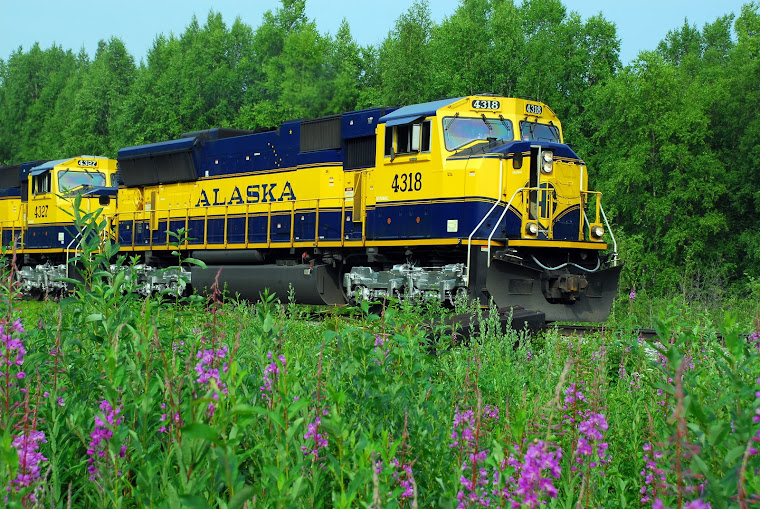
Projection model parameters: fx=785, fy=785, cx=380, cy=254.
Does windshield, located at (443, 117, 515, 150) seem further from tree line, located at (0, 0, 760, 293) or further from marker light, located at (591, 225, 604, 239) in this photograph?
tree line, located at (0, 0, 760, 293)

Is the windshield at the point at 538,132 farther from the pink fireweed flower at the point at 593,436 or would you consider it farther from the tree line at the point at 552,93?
the pink fireweed flower at the point at 593,436

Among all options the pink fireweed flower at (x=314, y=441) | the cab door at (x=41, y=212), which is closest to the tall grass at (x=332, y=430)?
the pink fireweed flower at (x=314, y=441)

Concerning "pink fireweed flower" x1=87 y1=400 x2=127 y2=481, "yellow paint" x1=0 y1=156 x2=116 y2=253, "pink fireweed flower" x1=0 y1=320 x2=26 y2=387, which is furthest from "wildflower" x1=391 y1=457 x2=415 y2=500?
"yellow paint" x1=0 y1=156 x2=116 y2=253

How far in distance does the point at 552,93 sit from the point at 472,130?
25815mm

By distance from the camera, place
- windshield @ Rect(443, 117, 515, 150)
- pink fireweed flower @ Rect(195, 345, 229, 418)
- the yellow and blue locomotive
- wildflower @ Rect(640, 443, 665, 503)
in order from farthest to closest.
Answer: the yellow and blue locomotive → windshield @ Rect(443, 117, 515, 150) → wildflower @ Rect(640, 443, 665, 503) → pink fireweed flower @ Rect(195, 345, 229, 418)

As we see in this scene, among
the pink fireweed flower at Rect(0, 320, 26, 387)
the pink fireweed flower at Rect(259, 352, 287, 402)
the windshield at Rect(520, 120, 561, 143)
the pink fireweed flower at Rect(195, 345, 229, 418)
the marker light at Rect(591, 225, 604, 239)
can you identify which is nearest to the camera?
the pink fireweed flower at Rect(195, 345, 229, 418)

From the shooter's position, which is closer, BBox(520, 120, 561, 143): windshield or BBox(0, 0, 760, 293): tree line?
BBox(520, 120, 561, 143): windshield

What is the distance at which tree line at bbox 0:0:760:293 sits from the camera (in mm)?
30938

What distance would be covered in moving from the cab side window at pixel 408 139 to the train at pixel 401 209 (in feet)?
0.08

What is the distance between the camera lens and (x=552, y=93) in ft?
126

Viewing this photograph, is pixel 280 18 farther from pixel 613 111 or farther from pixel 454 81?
pixel 613 111

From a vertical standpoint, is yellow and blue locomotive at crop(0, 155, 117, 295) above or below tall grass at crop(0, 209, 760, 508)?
above

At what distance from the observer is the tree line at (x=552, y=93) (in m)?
30.9

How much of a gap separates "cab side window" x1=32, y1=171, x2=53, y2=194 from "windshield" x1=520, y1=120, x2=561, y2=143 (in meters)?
15.3
